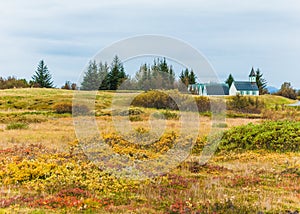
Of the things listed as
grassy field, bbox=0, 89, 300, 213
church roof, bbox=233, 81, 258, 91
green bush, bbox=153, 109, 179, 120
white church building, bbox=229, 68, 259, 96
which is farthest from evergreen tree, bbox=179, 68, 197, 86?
church roof, bbox=233, 81, 258, 91

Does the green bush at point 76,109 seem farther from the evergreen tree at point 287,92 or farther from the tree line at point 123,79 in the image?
the evergreen tree at point 287,92

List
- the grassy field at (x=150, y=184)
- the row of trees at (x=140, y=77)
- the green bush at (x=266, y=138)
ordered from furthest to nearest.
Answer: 1. the row of trees at (x=140, y=77)
2. the green bush at (x=266, y=138)
3. the grassy field at (x=150, y=184)

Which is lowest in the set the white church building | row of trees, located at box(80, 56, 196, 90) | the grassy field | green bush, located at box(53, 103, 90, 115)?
the grassy field

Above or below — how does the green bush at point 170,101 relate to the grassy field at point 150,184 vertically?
above

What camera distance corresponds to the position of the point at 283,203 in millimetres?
8703

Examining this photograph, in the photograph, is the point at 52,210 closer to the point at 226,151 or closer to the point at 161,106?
the point at 226,151

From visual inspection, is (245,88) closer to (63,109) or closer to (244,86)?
(244,86)

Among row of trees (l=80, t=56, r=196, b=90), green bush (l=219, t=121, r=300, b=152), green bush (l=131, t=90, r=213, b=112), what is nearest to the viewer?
green bush (l=219, t=121, r=300, b=152)

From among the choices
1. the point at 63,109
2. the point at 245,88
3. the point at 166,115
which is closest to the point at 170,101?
the point at 166,115

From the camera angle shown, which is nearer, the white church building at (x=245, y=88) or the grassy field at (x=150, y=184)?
the grassy field at (x=150, y=184)

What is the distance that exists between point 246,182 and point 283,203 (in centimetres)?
203

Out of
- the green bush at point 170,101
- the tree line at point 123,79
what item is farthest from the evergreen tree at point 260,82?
the green bush at point 170,101

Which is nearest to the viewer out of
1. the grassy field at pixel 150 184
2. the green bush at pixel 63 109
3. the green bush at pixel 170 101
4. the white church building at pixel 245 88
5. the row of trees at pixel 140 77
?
the grassy field at pixel 150 184

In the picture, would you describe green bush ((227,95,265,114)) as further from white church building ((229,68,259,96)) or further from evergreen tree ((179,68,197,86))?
white church building ((229,68,259,96))
